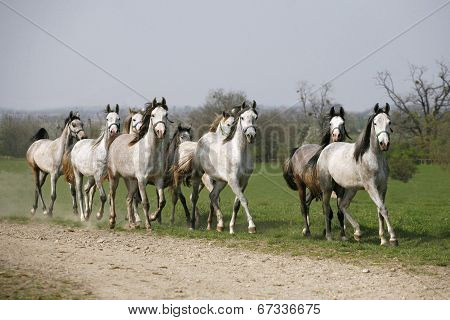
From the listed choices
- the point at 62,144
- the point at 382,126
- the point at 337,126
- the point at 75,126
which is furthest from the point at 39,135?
the point at 382,126

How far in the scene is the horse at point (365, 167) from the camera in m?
11.5

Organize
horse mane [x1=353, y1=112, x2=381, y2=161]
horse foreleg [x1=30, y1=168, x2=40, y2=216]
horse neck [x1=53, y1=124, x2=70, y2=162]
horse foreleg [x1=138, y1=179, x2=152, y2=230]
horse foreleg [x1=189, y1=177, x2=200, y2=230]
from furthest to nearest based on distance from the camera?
horse foreleg [x1=30, y1=168, x2=40, y2=216]
horse neck [x1=53, y1=124, x2=70, y2=162]
horse foreleg [x1=189, y1=177, x2=200, y2=230]
horse foreleg [x1=138, y1=179, x2=152, y2=230]
horse mane [x1=353, y1=112, x2=381, y2=161]

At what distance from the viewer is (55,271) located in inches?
344

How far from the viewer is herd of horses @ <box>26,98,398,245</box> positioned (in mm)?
11867

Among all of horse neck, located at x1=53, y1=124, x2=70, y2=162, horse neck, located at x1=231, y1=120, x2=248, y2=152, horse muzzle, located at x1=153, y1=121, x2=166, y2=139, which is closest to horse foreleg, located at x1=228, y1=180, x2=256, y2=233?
horse neck, located at x1=231, y1=120, x2=248, y2=152

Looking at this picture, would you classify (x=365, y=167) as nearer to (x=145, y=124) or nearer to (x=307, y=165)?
(x=307, y=165)

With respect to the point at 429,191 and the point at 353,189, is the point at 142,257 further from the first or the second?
the point at 429,191

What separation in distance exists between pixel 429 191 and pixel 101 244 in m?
25.1

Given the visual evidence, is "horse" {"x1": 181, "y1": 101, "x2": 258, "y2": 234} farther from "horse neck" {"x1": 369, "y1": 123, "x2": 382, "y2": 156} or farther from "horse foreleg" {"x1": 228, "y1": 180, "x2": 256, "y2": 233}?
"horse neck" {"x1": 369, "y1": 123, "x2": 382, "y2": 156}

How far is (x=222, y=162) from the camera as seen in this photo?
13.8m

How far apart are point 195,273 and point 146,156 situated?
5347mm

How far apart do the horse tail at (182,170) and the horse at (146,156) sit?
935 mm

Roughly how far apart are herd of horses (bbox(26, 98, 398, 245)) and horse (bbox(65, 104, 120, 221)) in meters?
0.02
